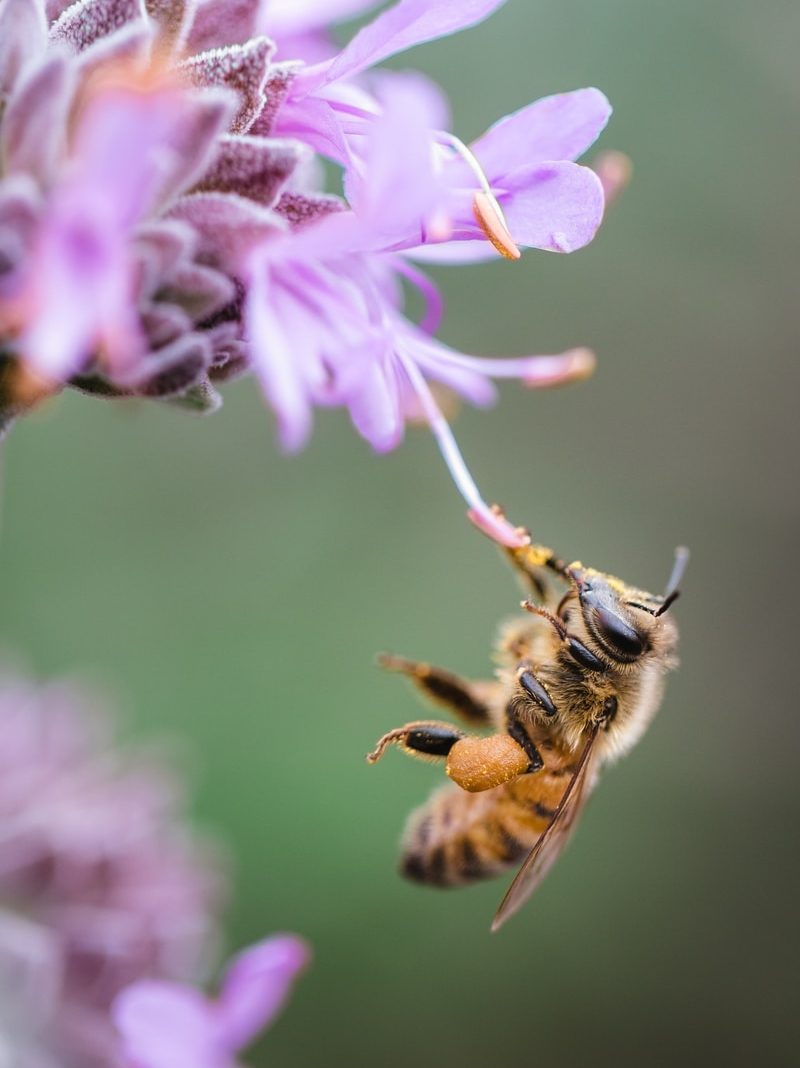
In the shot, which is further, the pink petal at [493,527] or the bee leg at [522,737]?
the bee leg at [522,737]

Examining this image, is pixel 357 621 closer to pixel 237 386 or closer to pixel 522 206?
pixel 237 386

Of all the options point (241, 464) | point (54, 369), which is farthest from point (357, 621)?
point (54, 369)

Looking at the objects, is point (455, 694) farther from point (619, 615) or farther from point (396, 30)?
point (396, 30)

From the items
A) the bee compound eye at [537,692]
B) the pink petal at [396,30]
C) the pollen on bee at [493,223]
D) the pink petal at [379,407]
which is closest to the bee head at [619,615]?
the bee compound eye at [537,692]

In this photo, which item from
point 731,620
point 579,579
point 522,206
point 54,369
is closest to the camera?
point 54,369

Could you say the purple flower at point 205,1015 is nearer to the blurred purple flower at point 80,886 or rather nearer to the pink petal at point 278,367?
the blurred purple flower at point 80,886

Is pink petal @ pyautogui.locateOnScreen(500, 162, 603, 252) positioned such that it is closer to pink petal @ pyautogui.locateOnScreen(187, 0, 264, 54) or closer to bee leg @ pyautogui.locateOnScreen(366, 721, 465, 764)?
pink petal @ pyautogui.locateOnScreen(187, 0, 264, 54)

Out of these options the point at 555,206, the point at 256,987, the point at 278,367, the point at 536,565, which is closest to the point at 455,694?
the point at 536,565
